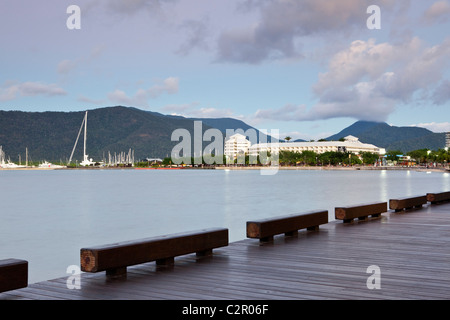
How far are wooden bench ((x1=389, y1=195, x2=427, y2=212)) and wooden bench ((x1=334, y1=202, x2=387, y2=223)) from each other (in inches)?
69.4

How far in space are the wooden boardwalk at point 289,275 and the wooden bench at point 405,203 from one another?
6745 mm

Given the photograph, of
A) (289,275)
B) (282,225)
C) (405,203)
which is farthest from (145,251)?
(405,203)

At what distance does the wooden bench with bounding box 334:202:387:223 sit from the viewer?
1429cm

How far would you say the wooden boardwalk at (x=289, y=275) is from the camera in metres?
6.32

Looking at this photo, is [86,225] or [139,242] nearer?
[139,242]

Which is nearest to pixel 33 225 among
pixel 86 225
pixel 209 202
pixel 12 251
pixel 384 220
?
pixel 86 225

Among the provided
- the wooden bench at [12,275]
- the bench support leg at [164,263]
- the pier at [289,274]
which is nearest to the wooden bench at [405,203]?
the pier at [289,274]

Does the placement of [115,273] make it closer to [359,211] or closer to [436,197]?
[359,211]

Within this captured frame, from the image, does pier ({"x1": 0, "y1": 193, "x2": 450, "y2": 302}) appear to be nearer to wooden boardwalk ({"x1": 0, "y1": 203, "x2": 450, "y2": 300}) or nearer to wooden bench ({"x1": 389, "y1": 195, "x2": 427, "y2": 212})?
wooden boardwalk ({"x1": 0, "y1": 203, "x2": 450, "y2": 300})

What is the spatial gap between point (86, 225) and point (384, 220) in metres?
25.8

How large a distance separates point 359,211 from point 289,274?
7.96m

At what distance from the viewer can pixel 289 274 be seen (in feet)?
24.8

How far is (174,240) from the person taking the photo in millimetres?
8164
